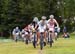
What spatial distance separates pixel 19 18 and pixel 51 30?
130ft

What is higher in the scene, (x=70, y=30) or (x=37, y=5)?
(x=37, y=5)

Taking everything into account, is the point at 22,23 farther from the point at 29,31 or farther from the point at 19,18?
the point at 29,31

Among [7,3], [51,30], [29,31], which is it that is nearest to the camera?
[51,30]

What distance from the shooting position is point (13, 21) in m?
64.1

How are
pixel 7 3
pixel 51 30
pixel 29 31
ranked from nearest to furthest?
pixel 51 30 → pixel 29 31 → pixel 7 3

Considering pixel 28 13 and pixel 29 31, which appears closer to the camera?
pixel 29 31

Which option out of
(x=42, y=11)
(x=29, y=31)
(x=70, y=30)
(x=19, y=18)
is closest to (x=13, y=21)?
(x=19, y=18)

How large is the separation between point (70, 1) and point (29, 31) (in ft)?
96.3

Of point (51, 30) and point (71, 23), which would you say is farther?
point (71, 23)

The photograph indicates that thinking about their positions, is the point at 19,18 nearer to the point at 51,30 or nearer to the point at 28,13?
the point at 28,13

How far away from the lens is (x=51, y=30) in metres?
24.6

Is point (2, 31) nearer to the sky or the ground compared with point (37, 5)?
nearer to the ground

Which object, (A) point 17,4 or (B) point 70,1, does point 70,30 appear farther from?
(A) point 17,4

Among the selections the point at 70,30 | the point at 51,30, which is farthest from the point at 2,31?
the point at 51,30
